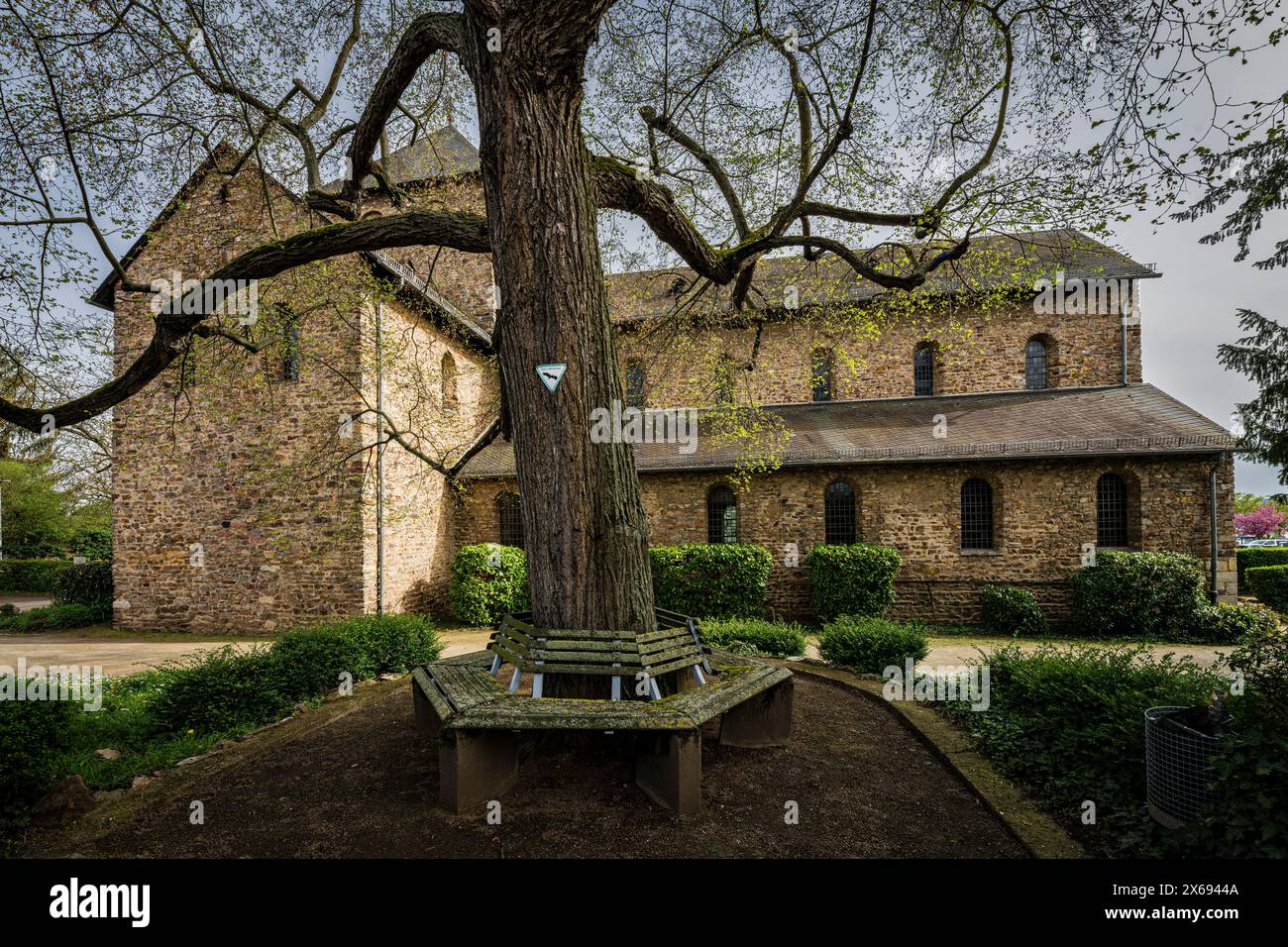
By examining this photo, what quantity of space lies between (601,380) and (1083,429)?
41.1 ft

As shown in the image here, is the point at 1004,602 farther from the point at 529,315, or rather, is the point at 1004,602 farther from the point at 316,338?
the point at 316,338

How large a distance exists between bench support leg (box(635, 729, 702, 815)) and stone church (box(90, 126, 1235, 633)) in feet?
23.4

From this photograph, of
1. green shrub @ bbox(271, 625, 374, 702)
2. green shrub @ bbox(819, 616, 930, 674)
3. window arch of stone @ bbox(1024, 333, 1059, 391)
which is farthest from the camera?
window arch of stone @ bbox(1024, 333, 1059, 391)

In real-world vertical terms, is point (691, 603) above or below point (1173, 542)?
below

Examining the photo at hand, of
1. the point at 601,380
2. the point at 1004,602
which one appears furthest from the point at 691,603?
the point at 601,380

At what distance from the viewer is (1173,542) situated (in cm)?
1155

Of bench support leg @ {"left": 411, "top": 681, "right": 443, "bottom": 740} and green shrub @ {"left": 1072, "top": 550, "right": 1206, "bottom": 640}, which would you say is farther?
green shrub @ {"left": 1072, "top": 550, "right": 1206, "bottom": 640}

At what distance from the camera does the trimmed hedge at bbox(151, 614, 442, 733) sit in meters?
5.40

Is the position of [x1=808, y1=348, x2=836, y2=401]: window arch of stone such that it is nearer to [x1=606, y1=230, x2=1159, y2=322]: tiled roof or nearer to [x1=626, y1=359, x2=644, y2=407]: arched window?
[x1=606, y1=230, x2=1159, y2=322]: tiled roof

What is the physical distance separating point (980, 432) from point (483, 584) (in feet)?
37.8

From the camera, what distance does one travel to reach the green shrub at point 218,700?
536 centimetres

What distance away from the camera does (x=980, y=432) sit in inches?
497

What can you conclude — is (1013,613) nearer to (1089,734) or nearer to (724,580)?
(724,580)

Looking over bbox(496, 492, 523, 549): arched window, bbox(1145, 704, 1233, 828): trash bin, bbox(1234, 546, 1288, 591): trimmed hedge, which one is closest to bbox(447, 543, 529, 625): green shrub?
bbox(496, 492, 523, 549): arched window
